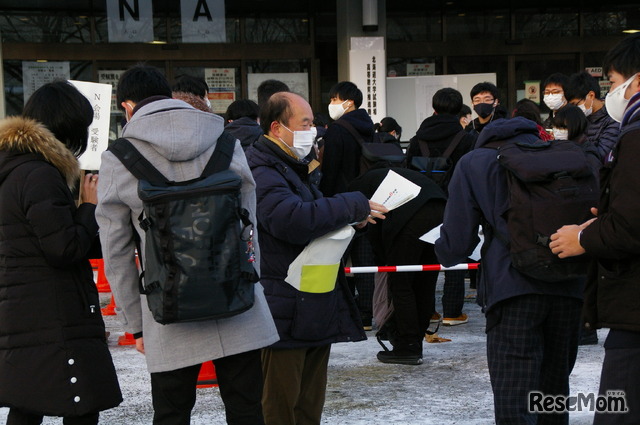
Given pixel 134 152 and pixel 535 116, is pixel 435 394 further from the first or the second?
pixel 134 152

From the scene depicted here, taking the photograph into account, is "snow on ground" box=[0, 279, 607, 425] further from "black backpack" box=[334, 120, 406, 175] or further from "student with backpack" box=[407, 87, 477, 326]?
"black backpack" box=[334, 120, 406, 175]

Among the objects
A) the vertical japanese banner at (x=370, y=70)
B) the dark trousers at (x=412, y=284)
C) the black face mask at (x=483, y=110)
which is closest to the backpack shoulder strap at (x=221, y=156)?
the dark trousers at (x=412, y=284)

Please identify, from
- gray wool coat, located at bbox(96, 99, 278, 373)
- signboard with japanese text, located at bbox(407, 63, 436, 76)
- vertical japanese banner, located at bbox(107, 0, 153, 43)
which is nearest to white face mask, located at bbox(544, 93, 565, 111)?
gray wool coat, located at bbox(96, 99, 278, 373)

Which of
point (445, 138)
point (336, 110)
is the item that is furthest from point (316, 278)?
point (336, 110)

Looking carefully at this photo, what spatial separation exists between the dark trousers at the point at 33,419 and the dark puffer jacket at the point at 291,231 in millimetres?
899

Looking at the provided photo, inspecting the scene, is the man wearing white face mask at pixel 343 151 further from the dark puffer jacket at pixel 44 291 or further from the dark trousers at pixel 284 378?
the dark puffer jacket at pixel 44 291

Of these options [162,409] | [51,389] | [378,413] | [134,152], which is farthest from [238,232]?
[378,413]

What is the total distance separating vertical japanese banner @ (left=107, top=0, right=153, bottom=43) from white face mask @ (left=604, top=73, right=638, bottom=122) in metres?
11.8

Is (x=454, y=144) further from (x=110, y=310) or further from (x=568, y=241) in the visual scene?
(x=568, y=241)

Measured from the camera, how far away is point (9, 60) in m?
14.1

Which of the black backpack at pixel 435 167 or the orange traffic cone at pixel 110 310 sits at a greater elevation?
the black backpack at pixel 435 167

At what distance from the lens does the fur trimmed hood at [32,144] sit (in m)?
3.59

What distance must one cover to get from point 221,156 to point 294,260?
829mm

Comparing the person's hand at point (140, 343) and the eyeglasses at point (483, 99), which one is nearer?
the person's hand at point (140, 343)
